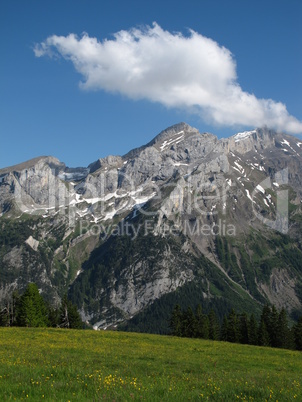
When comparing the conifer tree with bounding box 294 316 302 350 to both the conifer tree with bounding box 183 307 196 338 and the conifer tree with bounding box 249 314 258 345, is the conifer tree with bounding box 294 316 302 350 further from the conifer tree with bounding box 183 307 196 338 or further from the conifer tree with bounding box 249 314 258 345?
the conifer tree with bounding box 183 307 196 338

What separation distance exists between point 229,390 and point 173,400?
321 centimetres

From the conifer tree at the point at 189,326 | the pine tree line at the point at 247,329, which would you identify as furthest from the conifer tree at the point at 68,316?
the conifer tree at the point at 189,326

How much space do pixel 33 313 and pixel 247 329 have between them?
144 feet

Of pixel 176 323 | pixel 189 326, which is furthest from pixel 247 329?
pixel 176 323

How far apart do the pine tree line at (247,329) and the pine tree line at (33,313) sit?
23.8 m

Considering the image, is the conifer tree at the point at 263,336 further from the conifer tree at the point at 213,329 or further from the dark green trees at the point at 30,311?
the dark green trees at the point at 30,311

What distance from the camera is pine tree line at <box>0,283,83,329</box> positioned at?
240 ft

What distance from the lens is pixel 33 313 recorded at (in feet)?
241

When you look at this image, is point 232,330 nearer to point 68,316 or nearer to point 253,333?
point 253,333

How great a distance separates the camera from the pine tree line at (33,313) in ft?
240

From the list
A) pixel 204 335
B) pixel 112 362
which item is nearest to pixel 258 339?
pixel 204 335

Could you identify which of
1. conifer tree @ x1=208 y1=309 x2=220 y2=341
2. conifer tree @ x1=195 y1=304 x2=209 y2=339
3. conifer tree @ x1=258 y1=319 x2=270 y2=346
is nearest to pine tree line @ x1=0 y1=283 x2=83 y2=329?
conifer tree @ x1=195 y1=304 x2=209 y2=339

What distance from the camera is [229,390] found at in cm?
1530

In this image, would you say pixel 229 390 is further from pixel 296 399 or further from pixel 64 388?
pixel 64 388
